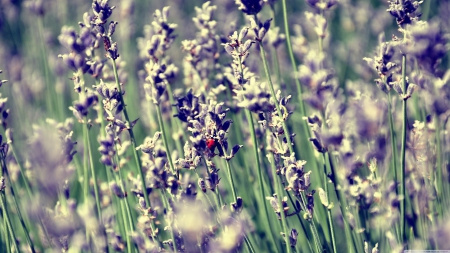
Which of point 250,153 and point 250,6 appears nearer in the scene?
point 250,6

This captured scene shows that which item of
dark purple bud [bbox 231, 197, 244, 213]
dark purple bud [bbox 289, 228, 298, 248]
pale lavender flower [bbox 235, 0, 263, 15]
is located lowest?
dark purple bud [bbox 289, 228, 298, 248]

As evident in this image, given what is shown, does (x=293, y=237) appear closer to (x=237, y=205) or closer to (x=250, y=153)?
(x=237, y=205)

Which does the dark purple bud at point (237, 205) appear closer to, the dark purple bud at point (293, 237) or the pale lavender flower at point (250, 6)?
the dark purple bud at point (293, 237)

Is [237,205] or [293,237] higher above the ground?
[237,205]

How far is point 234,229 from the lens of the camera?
45.4 inches

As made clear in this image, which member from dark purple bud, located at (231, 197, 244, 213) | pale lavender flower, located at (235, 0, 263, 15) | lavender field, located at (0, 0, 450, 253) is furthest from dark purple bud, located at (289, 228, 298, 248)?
pale lavender flower, located at (235, 0, 263, 15)

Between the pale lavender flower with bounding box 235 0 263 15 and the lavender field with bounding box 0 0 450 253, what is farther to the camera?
the pale lavender flower with bounding box 235 0 263 15

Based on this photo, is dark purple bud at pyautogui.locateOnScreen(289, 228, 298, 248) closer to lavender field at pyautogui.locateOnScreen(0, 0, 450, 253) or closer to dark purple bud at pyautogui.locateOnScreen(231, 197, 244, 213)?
lavender field at pyautogui.locateOnScreen(0, 0, 450, 253)

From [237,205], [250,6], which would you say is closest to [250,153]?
[237,205]

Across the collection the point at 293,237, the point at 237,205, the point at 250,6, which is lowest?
the point at 293,237

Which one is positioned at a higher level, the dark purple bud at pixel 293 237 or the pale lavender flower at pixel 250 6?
the pale lavender flower at pixel 250 6

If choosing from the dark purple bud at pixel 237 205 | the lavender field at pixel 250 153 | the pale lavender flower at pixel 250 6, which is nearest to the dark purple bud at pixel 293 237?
the lavender field at pixel 250 153

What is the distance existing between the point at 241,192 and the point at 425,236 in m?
0.86

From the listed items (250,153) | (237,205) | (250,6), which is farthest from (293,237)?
(250,153)
